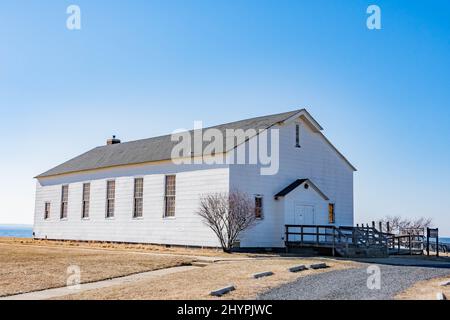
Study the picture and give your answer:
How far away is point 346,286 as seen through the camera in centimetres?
1367

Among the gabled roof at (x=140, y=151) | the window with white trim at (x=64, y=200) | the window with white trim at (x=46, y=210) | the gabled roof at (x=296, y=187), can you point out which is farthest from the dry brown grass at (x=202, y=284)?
the window with white trim at (x=46, y=210)

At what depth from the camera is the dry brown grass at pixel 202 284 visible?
40.5ft

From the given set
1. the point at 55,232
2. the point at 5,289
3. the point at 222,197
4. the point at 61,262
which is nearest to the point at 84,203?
the point at 55,232

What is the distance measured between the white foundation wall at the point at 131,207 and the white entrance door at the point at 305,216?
4.62 m

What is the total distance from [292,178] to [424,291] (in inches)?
709

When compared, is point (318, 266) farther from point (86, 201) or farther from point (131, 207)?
point (86, 201)

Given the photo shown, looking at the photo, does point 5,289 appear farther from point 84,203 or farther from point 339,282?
point 84,203

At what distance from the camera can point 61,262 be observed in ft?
64.8

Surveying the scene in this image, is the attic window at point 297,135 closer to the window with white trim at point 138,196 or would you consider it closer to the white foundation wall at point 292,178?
the white foundation wall at point 292,178

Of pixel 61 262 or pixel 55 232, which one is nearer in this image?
pixel 61 262

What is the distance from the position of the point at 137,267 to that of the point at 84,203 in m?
20.9

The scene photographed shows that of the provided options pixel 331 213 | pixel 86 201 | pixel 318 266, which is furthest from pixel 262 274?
pixel 86 201

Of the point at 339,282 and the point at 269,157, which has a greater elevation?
the point at 269,157
